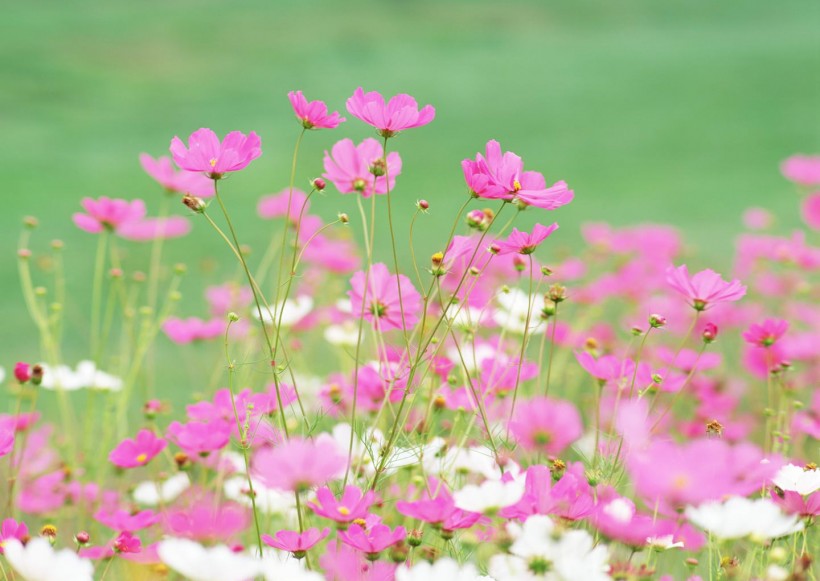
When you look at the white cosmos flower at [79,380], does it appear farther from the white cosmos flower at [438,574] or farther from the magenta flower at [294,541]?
the white cosmos flower at [438,574]

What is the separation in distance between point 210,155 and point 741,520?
46 centimetres

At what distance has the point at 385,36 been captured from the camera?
5125mm

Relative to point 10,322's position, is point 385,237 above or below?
above

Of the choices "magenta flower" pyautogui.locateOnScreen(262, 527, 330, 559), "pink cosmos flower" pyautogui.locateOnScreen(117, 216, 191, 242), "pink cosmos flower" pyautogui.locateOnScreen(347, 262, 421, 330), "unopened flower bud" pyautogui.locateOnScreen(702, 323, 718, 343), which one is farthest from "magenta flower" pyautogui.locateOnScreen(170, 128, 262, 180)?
"pink cosmos flower" pyautogui.locateOnScreen(117, 216, 191, 242)

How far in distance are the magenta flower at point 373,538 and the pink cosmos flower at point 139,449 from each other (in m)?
0.32

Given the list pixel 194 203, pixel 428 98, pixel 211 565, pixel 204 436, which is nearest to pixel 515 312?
pixel 204 436

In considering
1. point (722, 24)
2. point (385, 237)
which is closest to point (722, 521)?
point (385, 237)

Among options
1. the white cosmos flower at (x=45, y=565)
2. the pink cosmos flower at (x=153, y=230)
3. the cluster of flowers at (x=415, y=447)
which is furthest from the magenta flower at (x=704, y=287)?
the pink cosmos flower at (x=153, y=230)

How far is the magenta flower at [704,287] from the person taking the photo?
31.3 inches

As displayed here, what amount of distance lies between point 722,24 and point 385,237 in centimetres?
348

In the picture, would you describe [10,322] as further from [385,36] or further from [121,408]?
[385,36]

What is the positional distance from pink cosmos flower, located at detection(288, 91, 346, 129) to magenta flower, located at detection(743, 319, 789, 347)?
450 millimetres

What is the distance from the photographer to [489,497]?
0.66m

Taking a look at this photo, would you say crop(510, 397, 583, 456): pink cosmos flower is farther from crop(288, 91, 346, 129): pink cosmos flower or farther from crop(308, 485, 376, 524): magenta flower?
crop(288, 91, 346, 129): pink cosmos flower
